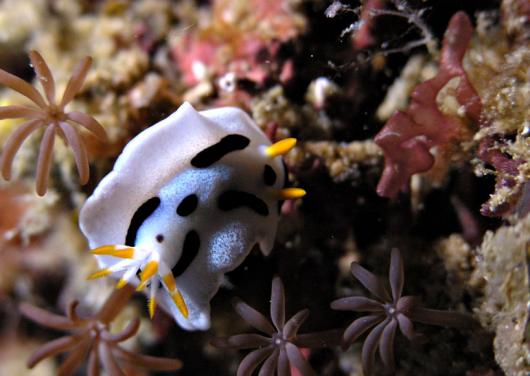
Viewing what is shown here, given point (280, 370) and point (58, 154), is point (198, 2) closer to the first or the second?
point (58, 154)

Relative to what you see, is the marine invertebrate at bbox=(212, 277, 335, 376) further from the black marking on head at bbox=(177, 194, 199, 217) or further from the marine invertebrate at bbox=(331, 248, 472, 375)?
the black marking on head at bbox=(177, 194, 199, 217)

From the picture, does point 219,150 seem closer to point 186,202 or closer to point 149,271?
point 186,202

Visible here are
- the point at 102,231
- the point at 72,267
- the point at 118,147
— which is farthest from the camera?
the point at 72,267

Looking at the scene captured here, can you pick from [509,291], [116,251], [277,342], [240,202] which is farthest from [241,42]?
[509,291]

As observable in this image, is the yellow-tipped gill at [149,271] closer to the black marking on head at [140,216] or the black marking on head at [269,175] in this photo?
the black marking on head at [140,216]

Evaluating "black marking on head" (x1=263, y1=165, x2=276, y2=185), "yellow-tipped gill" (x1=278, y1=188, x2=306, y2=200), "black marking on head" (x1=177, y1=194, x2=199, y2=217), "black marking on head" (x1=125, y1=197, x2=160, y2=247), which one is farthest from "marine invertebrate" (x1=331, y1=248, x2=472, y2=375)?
"black marking on head" (x1=125, y1=197, x2=160, y2=247)

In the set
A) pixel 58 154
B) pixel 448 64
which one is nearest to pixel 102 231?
pixel 58 154

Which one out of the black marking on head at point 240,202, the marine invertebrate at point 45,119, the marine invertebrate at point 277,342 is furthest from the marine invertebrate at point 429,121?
the marine invertebrate at point 45,119
